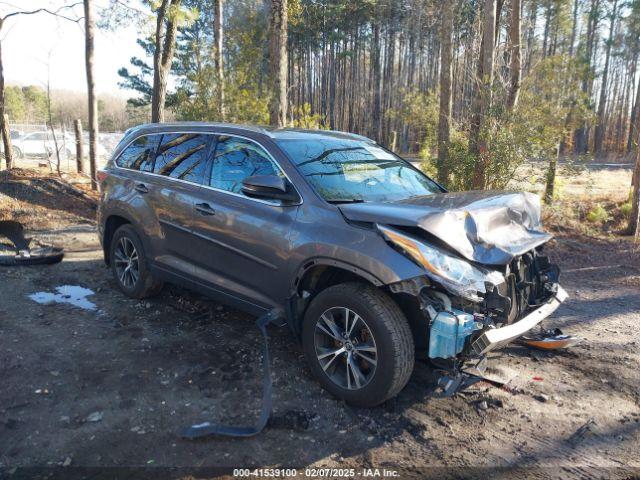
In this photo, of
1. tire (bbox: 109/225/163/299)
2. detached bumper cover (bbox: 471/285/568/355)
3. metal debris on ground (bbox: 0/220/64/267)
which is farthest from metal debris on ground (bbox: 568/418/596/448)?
metal debris on ground (bbox: 0/220/64/267)

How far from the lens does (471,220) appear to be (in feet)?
10.7

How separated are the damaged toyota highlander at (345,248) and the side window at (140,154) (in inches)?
4.5

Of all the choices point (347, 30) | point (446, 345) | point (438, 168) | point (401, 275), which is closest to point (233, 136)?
point (401, 275)

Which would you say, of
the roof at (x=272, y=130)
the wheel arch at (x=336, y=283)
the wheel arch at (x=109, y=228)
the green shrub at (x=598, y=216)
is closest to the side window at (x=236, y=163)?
the roof at (x=272, y=130)

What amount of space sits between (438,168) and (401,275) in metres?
6.63

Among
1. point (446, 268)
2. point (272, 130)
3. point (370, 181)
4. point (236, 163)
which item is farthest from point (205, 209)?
point (446, 268)

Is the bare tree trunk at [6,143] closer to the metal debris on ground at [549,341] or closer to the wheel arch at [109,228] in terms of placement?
the wheel arch at [109,228]

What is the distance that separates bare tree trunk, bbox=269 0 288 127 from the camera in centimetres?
1023

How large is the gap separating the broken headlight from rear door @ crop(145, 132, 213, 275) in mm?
2017

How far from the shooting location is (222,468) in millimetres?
2688

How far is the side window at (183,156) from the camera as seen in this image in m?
4.45

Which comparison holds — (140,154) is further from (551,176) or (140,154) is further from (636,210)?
(636,210)

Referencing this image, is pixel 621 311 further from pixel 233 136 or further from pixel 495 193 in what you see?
pixel 233 136

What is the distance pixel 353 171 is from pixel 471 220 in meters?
1.17
